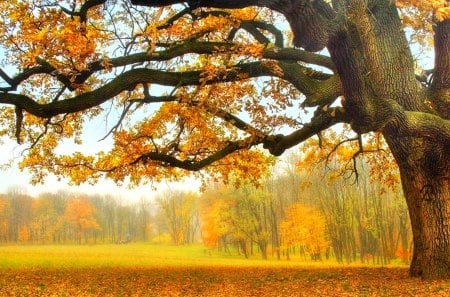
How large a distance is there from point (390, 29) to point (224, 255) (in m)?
48.6

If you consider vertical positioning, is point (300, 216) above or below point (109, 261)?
above

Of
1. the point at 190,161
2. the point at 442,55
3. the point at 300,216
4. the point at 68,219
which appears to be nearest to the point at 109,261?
the point at 190,161

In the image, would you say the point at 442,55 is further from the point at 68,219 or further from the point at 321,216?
the point at 68,219

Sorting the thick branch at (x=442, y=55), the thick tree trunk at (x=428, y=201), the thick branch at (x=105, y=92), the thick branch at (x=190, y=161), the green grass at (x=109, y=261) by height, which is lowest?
the green grass at (x=109, y=261)

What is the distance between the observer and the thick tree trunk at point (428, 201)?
1105 cm

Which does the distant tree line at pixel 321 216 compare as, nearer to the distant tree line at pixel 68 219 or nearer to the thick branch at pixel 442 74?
the thick branch at pixel 442 74

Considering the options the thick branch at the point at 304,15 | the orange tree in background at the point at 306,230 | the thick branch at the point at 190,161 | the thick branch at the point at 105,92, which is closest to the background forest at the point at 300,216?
the orange tree in background at the point at 306,230

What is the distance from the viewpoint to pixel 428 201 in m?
11.5

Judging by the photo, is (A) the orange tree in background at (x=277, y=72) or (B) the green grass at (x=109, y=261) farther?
(B) the green grass at (x=109, y=261)

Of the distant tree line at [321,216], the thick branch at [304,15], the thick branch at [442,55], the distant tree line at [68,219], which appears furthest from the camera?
the distant tree line at [68,219]

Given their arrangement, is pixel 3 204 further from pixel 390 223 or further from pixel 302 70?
pixel 302 70

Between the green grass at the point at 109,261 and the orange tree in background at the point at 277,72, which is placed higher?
the orange tree in background at the point at 277,72

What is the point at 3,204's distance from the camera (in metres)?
79.9

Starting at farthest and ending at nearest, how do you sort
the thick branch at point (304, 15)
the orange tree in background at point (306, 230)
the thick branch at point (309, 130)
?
the orange tree in background at point (306, 230), the thick branch at point (309, 130), the thick branch at point (304, 15)
